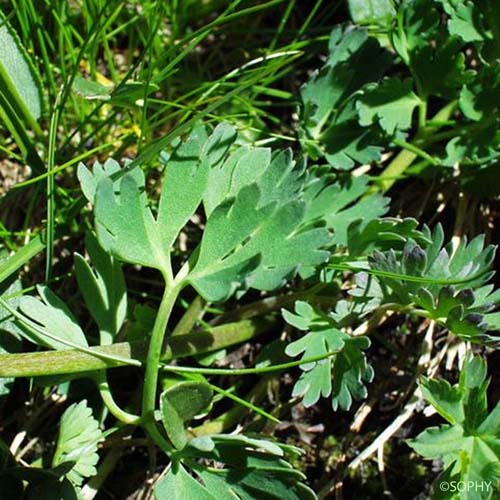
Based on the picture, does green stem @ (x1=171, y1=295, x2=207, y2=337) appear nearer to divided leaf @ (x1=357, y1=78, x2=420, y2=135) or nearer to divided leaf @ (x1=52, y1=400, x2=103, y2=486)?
divided leaf @ (x1=52, y1=400, x2=103, y2=486)

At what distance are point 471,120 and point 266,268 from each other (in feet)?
2.61

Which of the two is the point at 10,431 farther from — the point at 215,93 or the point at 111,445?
the point at 215,93

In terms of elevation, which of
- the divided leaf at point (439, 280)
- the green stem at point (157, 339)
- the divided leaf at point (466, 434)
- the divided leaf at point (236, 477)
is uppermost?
the green stem at point (157, 339)

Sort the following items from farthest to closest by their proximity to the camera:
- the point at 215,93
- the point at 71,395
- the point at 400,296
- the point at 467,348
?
1. the point at 215,93
2. the point at 467,348
3. the point at 71,395
4. the point at 400,296

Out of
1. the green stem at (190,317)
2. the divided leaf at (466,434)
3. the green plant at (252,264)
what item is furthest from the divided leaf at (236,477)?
the green stem at (190,317)

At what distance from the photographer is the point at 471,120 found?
206 centimetres

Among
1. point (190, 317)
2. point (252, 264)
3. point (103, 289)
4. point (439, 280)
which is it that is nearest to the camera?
point (252, 264)

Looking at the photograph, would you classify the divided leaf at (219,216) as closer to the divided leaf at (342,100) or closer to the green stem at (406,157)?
the divided leaf at (342,100)

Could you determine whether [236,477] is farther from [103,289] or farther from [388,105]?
[388,105]

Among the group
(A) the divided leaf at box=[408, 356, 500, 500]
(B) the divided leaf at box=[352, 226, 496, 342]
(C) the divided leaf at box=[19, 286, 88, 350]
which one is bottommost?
(A) the divided leaf at box=[408, 356, 500, 500]

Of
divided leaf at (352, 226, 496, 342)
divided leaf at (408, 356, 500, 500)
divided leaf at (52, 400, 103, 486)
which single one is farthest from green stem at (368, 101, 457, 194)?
divided leaf at (52, 400, 103, 486)

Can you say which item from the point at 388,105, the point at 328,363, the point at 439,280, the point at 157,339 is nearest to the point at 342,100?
the point at 388,105

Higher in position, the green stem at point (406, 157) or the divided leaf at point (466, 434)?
the green stem at point (406, 157)

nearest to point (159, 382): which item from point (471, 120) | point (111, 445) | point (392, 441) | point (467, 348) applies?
point (111, 445)
